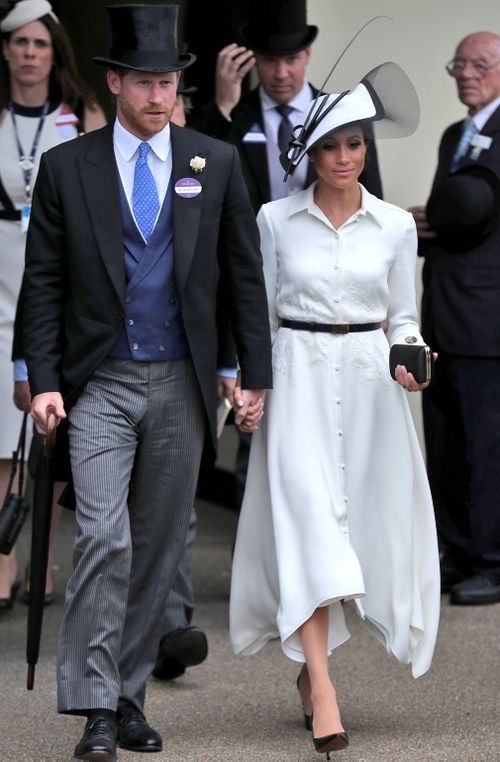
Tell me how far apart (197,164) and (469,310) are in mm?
2462

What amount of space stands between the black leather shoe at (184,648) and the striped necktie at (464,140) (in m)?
2.48

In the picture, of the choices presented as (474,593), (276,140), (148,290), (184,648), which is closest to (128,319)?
(148,290)

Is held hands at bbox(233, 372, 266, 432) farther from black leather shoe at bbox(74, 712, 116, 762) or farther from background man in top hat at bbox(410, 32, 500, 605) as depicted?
background man in top hat at bbox(410, 32, 500, 605)

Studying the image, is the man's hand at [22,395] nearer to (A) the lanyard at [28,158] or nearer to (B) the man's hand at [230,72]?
(A) the lanyard at [28,158]

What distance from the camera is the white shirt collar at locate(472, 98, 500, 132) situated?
23.8 ft

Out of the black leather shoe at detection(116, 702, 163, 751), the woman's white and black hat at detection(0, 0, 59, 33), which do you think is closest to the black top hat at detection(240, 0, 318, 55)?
the woman's white and black hat at detection(0, 0, 59, 33)

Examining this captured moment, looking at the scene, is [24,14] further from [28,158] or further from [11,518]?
[11,518]

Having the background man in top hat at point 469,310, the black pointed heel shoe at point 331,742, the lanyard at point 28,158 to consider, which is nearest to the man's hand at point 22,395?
the lanyard at point 28,158

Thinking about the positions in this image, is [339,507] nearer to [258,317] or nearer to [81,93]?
[258,317]

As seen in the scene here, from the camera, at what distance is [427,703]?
570cm

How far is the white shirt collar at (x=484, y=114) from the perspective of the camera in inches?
286

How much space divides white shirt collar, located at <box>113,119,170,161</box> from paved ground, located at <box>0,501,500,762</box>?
170 cm

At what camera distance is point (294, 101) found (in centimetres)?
683

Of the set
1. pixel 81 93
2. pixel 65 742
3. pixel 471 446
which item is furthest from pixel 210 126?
pixel 65 742
